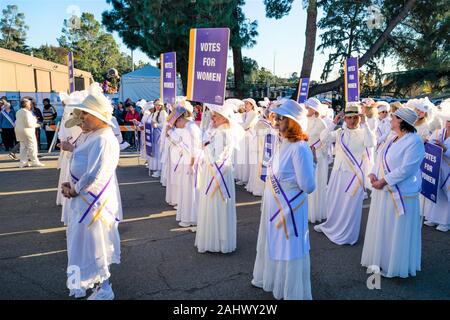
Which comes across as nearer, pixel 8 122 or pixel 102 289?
pixel 102 289

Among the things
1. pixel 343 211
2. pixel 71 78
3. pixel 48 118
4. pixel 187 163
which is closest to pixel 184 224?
pixel 187 163

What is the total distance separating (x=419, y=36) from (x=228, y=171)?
85.5 feet

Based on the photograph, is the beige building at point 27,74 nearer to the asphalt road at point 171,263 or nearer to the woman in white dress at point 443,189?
the asphalt road at point 171,263

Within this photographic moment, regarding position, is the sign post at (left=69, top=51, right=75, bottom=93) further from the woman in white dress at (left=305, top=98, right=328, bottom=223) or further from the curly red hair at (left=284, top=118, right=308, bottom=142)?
the curly red hair at (left=284, top=118, right=308, bottom=142)

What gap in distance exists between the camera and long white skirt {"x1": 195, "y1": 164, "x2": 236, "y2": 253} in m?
4.98

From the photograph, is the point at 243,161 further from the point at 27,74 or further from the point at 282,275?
the point at 27,74

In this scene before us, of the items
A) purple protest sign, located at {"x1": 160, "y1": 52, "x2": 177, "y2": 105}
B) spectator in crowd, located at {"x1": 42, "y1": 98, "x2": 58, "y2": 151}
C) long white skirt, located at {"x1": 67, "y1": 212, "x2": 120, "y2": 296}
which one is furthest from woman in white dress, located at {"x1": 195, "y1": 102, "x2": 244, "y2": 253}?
spectator in crowd, located at {"x1": 42, "y1": 98, "x2": 58, "y2": 151}

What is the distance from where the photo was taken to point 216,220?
196 inches

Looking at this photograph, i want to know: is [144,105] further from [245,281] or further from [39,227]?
[245,281]

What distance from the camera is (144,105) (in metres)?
12.1

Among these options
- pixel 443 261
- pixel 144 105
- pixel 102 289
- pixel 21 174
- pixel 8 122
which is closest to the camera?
pixel 102 289

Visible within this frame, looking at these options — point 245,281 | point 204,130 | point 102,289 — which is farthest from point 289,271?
point 204,130

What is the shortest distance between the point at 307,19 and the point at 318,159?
52.1ft

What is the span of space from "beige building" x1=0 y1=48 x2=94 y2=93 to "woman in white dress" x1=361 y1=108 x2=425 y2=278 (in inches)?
1036
